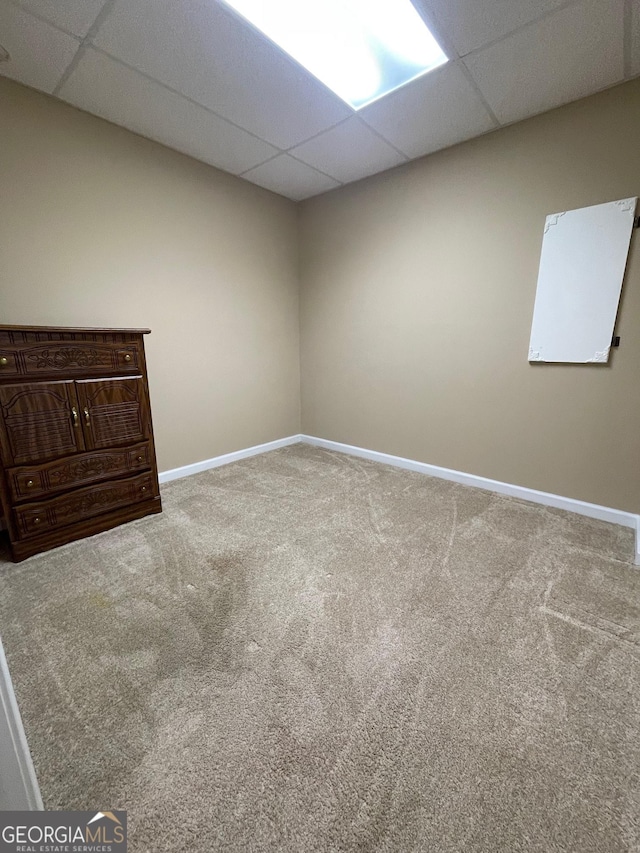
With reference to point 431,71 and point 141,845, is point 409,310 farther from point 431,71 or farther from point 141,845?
point 141,845

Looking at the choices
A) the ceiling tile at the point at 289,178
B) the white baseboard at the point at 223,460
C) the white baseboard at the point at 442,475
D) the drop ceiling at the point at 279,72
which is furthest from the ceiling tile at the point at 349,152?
the white baseboard at the point at 223,460

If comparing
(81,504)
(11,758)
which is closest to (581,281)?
(11,758)

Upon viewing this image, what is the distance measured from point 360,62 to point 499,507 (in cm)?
291

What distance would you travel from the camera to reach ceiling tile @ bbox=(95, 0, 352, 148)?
156 cm

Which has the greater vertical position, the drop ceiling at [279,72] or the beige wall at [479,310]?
the drop ceiling at [279,72]

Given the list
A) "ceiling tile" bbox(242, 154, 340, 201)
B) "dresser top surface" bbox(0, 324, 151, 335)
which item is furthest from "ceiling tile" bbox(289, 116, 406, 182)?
"dresser top surface" bbox(0, 324, 151, 335)

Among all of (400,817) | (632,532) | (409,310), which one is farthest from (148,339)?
(632,532)

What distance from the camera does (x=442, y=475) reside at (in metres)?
3.07

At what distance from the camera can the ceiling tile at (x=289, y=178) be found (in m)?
2.85

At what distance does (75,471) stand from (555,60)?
3.49m

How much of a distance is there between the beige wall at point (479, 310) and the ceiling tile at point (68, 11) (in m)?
2.16

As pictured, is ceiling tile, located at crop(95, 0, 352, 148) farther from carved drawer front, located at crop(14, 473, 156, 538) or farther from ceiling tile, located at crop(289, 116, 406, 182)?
carved drawer front, located at crop(14, 473, 156, 538)

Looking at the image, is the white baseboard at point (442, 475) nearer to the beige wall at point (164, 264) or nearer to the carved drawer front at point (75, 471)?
the beige wall at point (164, 264)

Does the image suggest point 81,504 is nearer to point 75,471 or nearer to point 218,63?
point 75,471
